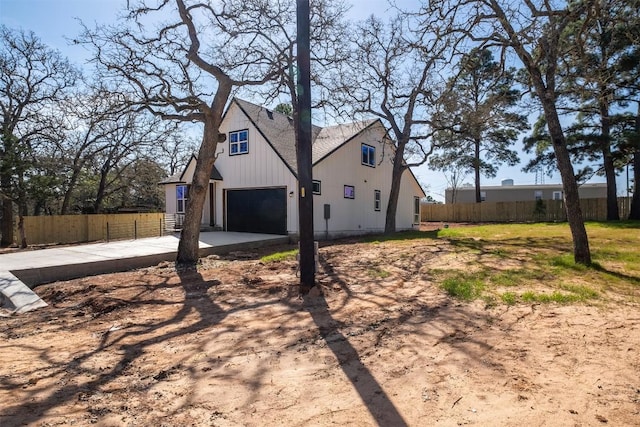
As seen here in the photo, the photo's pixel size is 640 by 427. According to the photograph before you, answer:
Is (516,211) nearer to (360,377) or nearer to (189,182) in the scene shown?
(189,182)

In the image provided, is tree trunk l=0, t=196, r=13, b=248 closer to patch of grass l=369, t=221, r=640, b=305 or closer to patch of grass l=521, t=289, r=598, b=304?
patch of grass l=369, t=221, r=640, b=305

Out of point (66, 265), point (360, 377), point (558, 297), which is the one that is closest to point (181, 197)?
point (66, 265)

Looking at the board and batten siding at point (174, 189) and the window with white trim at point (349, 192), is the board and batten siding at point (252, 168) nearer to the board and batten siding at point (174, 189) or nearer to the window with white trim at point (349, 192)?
the board and batten siding at point (174, 189)

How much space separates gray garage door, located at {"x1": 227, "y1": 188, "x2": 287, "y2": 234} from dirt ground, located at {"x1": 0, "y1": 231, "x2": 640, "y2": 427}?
31.6 feet

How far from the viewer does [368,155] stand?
64.9 ft

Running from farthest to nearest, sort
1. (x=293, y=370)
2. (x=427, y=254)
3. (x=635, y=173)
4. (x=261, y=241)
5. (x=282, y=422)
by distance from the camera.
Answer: (x=635, y=173), (x=261, y=241), (x=427, y=254), (x=293, y=370), (x=282, y=422)

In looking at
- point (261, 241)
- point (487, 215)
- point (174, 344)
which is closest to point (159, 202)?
point (261, 241)

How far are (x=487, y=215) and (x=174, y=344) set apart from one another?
102 feet

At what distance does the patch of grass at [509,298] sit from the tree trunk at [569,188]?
2.76 m

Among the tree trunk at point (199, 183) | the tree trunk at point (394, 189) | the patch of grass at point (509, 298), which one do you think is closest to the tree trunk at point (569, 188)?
the patch of grass at point (509, 298)

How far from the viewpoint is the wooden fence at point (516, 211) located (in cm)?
2484

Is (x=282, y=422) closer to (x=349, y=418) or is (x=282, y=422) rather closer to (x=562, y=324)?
(x=349, y=418)

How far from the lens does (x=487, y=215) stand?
101ft

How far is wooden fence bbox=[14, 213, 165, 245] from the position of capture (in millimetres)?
18938
